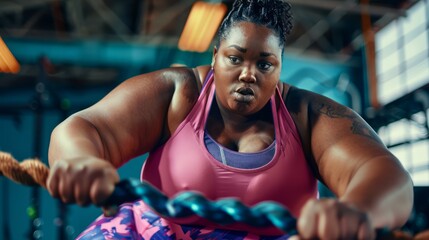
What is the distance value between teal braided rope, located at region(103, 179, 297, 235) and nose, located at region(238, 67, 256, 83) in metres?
0.36

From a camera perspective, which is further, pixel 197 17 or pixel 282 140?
pixel 197 17

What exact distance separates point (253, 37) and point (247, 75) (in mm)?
67

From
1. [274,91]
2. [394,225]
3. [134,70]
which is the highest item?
[134,70]

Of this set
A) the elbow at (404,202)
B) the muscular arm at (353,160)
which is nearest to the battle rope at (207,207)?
the muscular arm at (353,160)

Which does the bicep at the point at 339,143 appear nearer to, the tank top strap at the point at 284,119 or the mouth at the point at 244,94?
the tank top strap at the point at 284,119

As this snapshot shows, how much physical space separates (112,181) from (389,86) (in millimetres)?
5958

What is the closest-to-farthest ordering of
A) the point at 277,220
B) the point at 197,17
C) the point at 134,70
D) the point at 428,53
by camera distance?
the point at 277,220 < the point at 197,17 < the point at 134,70 < the point at 428,53

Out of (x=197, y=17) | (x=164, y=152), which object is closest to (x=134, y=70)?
(x=197, y=17)

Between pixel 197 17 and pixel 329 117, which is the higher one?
pixel 197 17

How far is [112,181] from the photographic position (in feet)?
1.95

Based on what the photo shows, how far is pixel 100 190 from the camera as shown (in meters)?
0.59

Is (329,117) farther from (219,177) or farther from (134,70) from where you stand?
(134,70)

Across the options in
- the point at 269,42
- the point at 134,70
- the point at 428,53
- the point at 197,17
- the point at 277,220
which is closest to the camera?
the point at 277,220

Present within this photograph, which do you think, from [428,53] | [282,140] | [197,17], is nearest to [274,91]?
[282,140]
